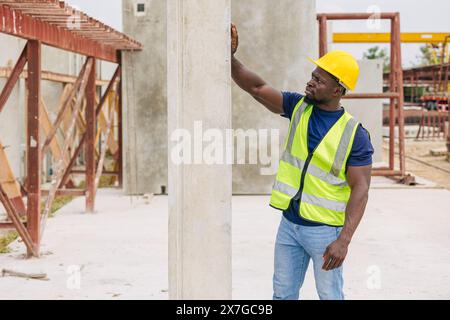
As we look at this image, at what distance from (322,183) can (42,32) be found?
4.81m

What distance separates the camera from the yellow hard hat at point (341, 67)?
4.54 metres

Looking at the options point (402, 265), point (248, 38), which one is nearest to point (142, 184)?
point (248, 38)

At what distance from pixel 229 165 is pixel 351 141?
89cm

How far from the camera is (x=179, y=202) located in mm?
3941

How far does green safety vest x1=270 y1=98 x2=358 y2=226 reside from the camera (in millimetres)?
4500

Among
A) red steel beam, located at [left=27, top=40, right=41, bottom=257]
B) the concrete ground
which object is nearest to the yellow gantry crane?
the concrete ground

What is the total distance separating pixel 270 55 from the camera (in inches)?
550

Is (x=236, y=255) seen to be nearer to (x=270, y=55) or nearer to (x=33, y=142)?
(x=33, y=142)

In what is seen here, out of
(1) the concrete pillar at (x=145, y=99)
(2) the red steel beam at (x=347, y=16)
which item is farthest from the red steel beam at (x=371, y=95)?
(1) the concrete pillar at (x=145, y=99)

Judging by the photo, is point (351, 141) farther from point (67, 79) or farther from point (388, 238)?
point (67, 79)

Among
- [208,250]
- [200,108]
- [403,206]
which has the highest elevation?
[200,108]

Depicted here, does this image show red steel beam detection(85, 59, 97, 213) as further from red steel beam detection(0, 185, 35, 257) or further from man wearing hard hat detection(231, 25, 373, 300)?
man wearing hard hat detection(231, 25, 373, 300)

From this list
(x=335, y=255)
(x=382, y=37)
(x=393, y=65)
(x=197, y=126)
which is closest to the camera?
(x=197, y=126)

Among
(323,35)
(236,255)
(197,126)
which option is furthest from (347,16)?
(197,126)
